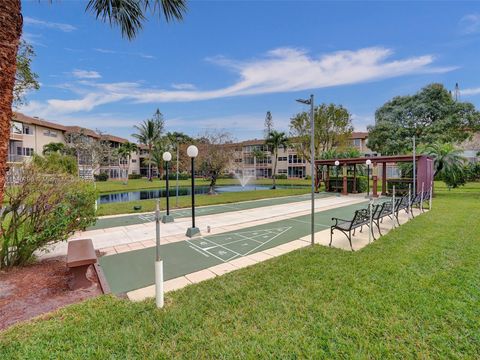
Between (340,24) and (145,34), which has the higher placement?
(340,24)

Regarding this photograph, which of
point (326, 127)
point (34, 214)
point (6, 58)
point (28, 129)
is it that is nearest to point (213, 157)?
point (326, 127)

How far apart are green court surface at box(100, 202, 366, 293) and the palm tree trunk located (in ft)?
8.77

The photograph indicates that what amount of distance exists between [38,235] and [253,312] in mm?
4275

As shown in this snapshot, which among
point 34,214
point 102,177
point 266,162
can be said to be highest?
point 266,162

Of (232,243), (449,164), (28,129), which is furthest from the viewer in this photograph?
(28,129)

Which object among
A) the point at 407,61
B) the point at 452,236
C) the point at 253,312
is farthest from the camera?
the point at 407,61

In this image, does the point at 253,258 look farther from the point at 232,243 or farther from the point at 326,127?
the point at 326,127

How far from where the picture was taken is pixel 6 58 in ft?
8.47

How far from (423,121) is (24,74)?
33.4m

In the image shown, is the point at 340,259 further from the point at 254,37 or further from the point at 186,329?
the point at 254,37

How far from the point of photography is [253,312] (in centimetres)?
314

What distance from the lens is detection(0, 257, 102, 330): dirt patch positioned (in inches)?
131

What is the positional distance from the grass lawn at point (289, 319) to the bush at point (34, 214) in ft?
6.50

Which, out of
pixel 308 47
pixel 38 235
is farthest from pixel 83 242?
pixel 308 47
